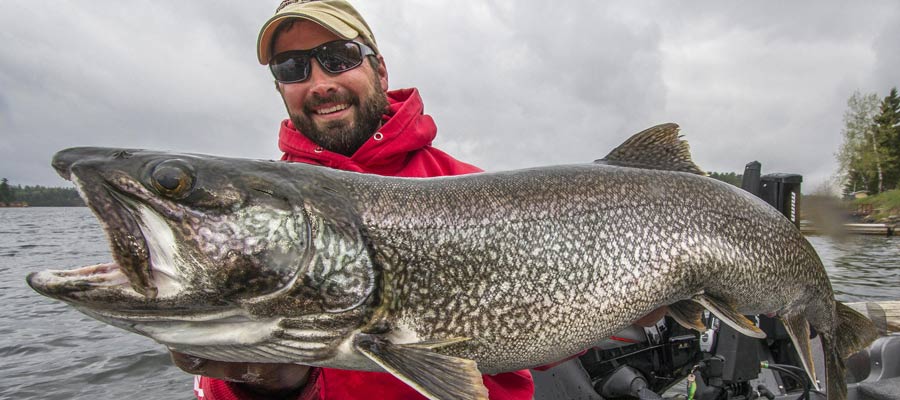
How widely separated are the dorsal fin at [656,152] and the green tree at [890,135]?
52694 millimetres

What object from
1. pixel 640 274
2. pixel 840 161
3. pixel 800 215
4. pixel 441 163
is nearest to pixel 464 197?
pixel 640 274

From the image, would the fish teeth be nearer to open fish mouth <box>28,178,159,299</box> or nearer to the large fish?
the large fish

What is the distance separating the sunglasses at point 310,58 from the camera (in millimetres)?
3291

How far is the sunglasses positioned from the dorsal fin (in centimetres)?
178

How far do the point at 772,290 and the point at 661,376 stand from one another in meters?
1.96

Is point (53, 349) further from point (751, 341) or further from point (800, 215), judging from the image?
point (800, 215)

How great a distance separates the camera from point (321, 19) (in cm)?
316

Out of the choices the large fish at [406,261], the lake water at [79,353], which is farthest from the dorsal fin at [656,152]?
the lake water at [79,353]

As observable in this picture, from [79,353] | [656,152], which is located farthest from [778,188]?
[79,353]

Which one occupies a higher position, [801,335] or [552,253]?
[552,253]

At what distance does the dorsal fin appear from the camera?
2664mm

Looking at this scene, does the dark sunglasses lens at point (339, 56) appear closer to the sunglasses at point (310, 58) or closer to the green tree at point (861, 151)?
the sunglasses at point (310, 58)

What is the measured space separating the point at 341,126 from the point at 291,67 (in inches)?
19.6

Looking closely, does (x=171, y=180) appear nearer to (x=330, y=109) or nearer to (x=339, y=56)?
(x=330, y=109)
